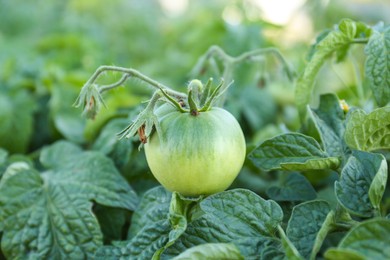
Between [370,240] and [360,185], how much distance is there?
0.11 metres

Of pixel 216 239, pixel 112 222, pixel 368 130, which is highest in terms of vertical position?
pixel 368 130

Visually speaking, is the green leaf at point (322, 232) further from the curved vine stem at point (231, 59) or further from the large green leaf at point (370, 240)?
the curved vine stem at point (231, 59)

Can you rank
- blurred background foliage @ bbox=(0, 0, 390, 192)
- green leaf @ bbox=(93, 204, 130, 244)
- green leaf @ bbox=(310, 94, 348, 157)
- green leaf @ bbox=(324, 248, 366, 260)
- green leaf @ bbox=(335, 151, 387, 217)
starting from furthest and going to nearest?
blurred background foliage @ bbox=(0, 0, 390, 192), green leaf @ bbox=(93, 204, 130, 244), green leaf @ bbox=(310, 94, 348, 157), green leaf @ bbox=(335, 151, 387, 217), green leaf @ bbox=(324, 248, 366, 260)

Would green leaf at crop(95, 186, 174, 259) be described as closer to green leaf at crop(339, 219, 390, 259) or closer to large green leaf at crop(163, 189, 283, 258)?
large green leaf at crop(163, 189, 283, 258)

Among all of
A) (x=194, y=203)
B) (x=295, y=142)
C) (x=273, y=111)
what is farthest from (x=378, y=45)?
(x=273, y=111)

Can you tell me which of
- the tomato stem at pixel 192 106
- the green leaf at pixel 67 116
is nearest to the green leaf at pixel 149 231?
the tomato stem at pixel 192 106

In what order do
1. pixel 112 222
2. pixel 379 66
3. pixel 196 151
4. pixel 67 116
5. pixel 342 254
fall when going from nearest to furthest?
pixel 342 254 → pixel 196 151 → pixel 379 66 → pixel 112 222 → pixel 67 116

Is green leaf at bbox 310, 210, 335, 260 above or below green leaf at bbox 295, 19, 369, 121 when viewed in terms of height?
below

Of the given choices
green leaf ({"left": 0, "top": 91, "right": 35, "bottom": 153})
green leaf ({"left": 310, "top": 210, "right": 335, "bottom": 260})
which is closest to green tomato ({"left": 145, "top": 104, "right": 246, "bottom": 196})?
green leaf ({"left": 310, "top": 210, "right": 335, "bottom": 260})

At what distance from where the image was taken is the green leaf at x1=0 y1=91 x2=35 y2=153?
3.81 feet

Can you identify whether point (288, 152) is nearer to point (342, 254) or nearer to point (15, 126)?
point (342, 254)

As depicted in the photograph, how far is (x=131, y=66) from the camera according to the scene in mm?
866

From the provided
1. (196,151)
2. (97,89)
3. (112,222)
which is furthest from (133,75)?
(112,222)

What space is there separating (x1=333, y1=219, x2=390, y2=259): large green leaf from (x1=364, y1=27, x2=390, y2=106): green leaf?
24 cm
